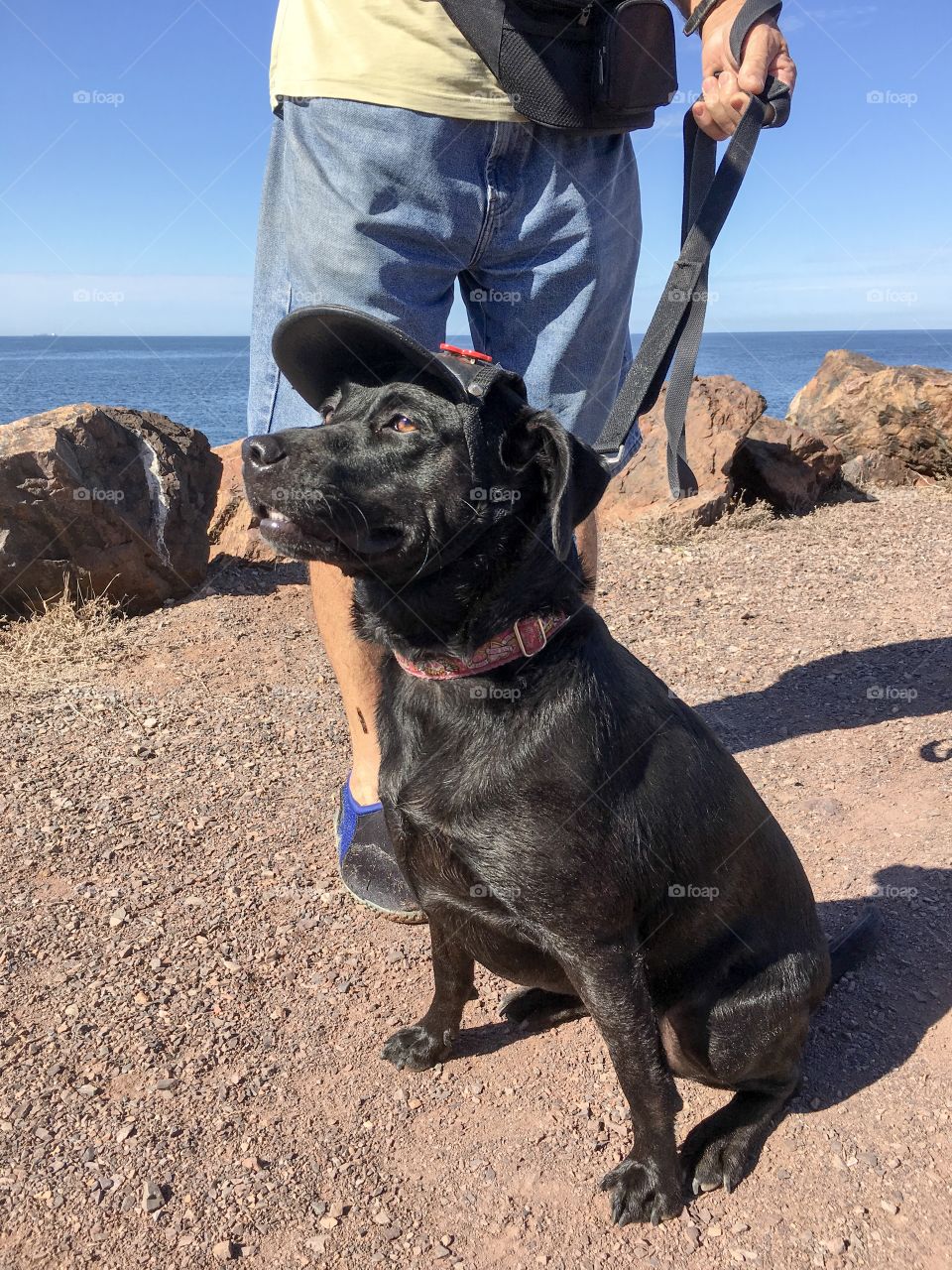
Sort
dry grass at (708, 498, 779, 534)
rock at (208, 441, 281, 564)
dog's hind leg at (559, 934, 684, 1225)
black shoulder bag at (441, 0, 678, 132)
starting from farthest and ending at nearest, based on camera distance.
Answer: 1. dry grass at (708, 498, 779, 534)
2. rock at (208, 441, 281, 564)
3. black shoulder bag at (441, 0, 678, 132)
4. dog's hind leg at (559, 934, 684, 1225)

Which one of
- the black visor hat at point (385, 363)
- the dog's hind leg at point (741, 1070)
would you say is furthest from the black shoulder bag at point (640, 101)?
the dog's hind leg at point (741, 1070)

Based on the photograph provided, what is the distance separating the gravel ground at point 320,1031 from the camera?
6.98ft

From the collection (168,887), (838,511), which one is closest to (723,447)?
(838,511)

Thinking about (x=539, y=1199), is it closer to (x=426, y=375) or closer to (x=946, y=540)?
(x=426, y=375)

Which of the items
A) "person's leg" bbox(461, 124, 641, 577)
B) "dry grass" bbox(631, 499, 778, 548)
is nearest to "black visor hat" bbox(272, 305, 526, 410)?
"person's leg" bbox(461, 124, 641, 577)

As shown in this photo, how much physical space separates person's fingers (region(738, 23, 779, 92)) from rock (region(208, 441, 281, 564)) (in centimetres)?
460

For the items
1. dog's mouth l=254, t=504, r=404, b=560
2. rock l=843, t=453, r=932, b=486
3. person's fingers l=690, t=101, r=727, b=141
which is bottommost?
rock l=843, t=453, r=932, b=486

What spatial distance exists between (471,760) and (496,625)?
0.99ft

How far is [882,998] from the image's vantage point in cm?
284

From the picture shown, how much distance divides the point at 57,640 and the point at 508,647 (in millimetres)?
3902

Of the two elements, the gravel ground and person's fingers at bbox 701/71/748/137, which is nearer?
the gravel ground

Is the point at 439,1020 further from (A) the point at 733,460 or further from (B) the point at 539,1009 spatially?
(A) the point at 733,460

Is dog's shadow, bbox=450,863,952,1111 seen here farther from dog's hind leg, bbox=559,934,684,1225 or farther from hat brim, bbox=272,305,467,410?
hat brim, bbox=272,305,467,410

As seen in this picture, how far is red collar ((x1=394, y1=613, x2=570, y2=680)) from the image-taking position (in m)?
2.21
